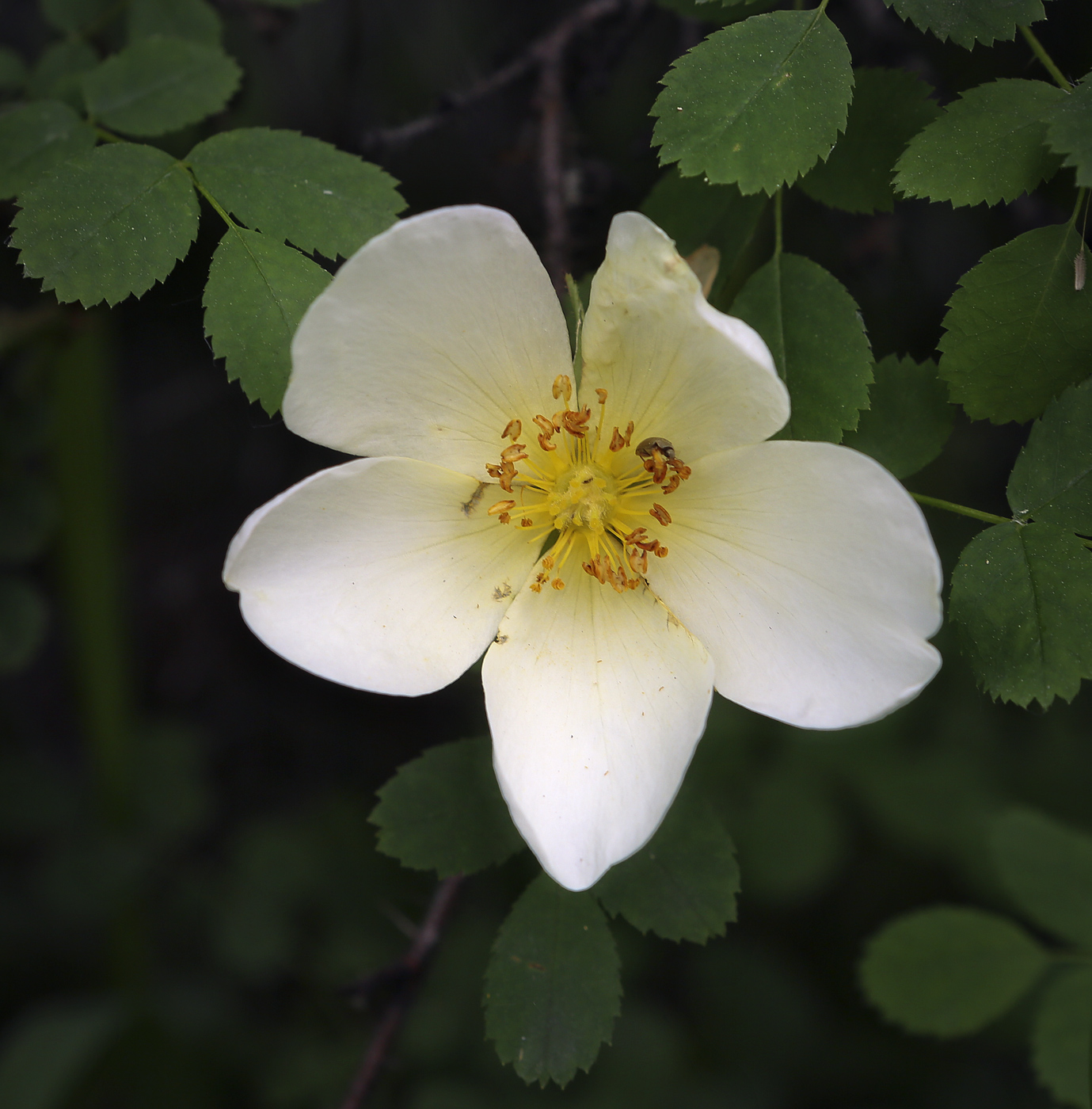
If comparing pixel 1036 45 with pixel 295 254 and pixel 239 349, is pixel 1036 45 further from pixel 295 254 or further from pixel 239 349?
pixel 239 349

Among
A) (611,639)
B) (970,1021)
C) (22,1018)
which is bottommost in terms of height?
(22,1018)

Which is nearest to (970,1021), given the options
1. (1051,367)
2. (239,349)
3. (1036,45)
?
(1051,367)

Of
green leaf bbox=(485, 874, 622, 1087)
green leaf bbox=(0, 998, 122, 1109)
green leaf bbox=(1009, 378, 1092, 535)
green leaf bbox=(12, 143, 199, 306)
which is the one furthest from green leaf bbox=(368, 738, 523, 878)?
green leaf bbox=(0, 998, 122, 1109)

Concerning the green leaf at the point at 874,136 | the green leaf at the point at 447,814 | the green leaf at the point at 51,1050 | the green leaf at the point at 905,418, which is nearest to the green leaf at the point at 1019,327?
the green leaf at the point at 905,418

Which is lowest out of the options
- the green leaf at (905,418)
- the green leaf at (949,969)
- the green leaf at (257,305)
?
the green leaf at (949,969)

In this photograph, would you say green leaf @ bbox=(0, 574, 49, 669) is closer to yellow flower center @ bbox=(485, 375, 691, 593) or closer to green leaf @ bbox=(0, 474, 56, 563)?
green leaf @ bbox=(0, 474, 56, 563)

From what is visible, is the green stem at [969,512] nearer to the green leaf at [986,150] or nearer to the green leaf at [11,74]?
the green leaf at [986,150]
